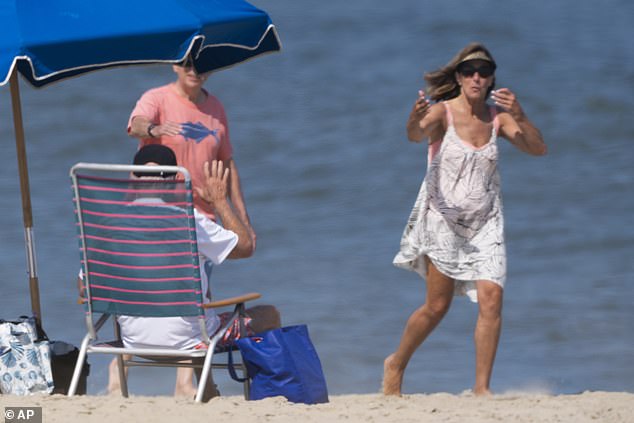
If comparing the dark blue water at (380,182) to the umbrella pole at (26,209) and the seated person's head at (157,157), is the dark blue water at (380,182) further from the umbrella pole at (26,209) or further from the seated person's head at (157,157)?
the seated person's head at (157,157)

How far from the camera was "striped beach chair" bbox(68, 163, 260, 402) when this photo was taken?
5082mm

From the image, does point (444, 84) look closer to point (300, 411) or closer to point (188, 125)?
point (188, 125)

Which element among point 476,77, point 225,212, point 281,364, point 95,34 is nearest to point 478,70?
point 476,77

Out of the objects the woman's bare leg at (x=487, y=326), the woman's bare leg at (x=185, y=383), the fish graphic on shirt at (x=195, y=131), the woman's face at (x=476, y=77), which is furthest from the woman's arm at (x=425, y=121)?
the woman's bare leg at (x=185, y=383)

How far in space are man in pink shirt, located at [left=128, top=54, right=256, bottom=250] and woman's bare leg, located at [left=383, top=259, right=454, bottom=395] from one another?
86cm

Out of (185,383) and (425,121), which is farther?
(185,383)

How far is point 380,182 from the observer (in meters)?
11.2

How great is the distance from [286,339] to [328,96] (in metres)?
8.28

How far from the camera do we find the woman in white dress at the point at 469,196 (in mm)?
5820

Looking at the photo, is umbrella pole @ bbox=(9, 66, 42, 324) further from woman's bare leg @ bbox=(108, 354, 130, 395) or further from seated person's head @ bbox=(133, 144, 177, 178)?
seated person's head @ bbox=(133, 144, 177, 178)

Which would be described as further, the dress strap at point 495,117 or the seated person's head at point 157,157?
the dress strap at point 495,117

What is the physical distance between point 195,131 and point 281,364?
139 centimetres

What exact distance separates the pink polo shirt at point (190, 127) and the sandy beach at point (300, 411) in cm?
117
